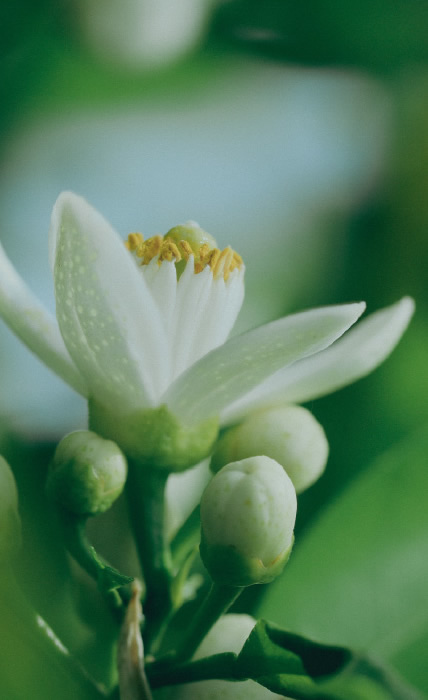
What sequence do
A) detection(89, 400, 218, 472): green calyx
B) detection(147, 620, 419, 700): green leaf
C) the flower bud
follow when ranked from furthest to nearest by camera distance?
1. detection(89, 400, 218, 472): green calyx
2. the flower bud
3. detection(147, 620, 419, 700): green leaf

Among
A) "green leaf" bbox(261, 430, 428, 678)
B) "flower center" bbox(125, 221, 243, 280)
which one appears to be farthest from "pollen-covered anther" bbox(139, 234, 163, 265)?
"green leaf" bbox(261, 430, 428, 678)

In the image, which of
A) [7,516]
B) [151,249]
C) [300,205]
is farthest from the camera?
[300,205]

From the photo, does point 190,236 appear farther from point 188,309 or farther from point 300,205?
point 300,205

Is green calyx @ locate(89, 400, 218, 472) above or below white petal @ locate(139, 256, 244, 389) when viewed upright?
below

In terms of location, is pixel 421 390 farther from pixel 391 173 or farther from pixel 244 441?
pixel 391 173

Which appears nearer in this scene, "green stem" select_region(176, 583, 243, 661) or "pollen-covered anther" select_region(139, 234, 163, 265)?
"green stem" select_region(176, 583, 243, 661)

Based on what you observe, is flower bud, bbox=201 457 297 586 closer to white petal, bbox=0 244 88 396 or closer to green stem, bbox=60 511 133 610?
green stem, bbox=60 511 133 610

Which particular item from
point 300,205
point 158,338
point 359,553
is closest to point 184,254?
point 158,338
